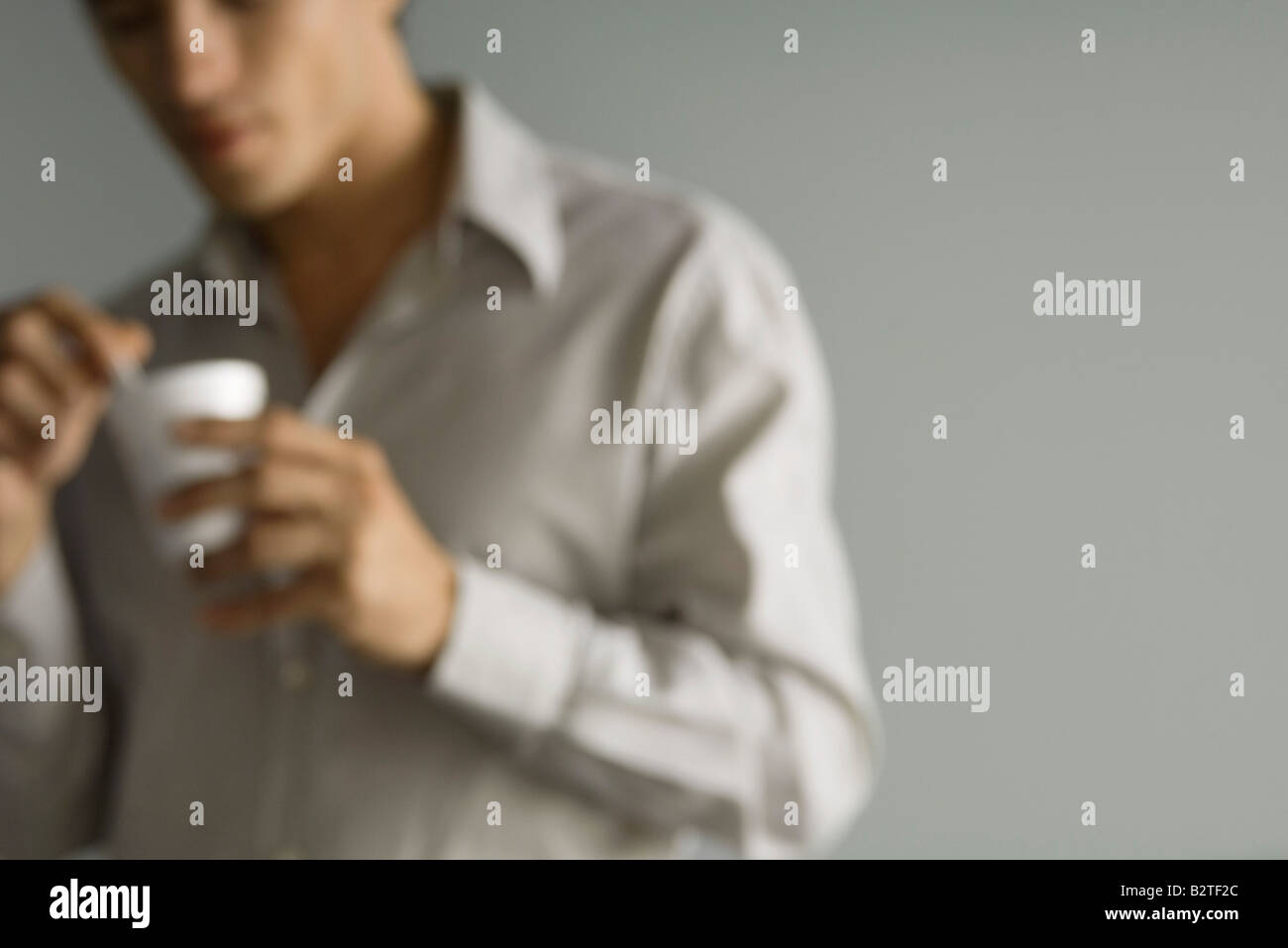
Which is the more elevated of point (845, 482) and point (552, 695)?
point (845, 482)

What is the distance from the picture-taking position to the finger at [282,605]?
508 millimetres

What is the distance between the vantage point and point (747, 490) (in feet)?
1.88

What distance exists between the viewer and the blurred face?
614 millimetres

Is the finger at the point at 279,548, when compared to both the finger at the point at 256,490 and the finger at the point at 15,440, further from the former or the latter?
the finger at the point at 15,440

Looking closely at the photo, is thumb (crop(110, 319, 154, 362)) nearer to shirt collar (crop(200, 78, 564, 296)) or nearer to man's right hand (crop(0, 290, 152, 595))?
man's right hand (crop(0, 290, 152, 595))

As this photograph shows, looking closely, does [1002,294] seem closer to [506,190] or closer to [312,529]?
[506,190]

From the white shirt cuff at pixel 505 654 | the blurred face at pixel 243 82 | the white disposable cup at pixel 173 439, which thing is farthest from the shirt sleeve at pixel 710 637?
the blurred face at pixel 243 82

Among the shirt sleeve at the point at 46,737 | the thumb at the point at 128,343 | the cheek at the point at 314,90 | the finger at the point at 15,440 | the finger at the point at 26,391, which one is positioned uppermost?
the cheek at the point at 314,90

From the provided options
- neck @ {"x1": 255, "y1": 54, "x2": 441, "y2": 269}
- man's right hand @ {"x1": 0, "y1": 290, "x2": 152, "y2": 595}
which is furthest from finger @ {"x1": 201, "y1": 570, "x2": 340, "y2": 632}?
neck @ {"x1": 255, "y1": 54, "x2": 441, "y2": 269}

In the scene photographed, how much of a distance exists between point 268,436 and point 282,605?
73 millimetres

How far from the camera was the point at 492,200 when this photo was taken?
638mm
